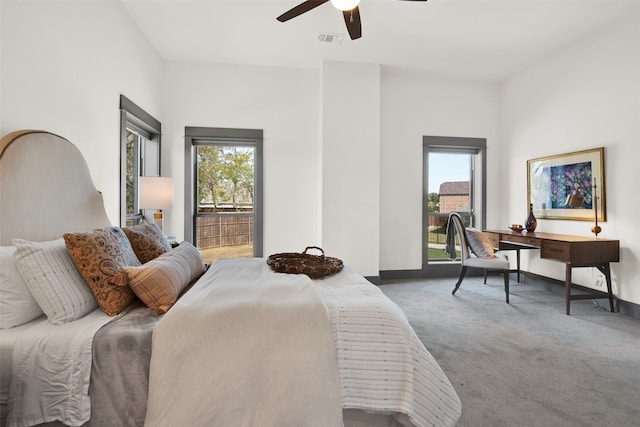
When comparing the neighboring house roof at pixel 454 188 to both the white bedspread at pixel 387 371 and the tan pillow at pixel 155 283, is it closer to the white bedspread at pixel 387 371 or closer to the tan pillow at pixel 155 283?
the white bedspread at pixel 387 371

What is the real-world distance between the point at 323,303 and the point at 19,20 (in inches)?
91.7

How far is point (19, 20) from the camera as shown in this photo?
187 centimetres

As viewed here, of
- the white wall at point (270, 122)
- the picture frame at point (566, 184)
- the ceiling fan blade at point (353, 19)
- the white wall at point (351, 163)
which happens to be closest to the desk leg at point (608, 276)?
the picture frame at point (566, 184)

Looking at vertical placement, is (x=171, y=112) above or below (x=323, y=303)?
above

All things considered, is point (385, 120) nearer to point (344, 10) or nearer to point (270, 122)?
point (270, 122)

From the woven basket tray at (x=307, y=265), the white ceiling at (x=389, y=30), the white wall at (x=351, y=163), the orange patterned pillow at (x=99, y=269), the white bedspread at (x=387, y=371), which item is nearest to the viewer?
the white bedspread at (x=387, y=371)

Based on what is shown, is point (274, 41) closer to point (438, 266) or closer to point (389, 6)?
point (389, 6)

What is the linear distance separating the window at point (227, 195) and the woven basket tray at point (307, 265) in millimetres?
2289

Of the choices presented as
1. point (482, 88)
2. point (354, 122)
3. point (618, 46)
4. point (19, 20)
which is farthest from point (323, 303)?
point (482, 88)

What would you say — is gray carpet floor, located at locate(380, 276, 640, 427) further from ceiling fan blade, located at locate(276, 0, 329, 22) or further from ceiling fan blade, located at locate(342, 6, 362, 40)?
ceiling fan blade, located at locate(276, 0, 329, 22)

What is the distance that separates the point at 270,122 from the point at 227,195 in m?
1.19

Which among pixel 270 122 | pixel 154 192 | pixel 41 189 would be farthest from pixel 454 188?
pixel 41 189

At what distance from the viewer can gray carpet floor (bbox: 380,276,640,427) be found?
1.80 metres

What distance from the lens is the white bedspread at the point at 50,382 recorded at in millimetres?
1247
